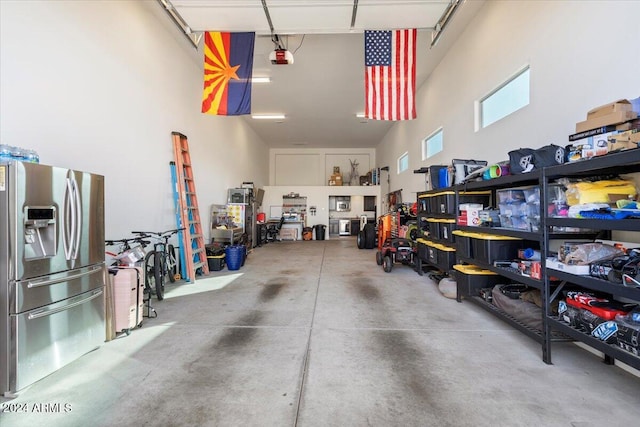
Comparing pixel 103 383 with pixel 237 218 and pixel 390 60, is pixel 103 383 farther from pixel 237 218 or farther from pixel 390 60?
pixel 237 218

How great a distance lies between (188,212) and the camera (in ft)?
19.3

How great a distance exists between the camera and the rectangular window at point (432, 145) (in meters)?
6.80

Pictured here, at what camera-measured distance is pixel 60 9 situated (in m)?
3.20

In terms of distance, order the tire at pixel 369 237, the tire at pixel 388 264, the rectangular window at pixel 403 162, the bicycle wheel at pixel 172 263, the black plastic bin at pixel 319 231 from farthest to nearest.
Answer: the black plastic bin at pixel 319 231 → the tire at pixel 369 237 → the rectangular window at pixel 403 162 → the tire at pixel 388 264 → the bicycle wheel at pixel 172 263

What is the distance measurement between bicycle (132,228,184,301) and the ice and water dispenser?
1777 millimetres

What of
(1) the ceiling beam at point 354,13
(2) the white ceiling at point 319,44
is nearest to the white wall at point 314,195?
(2) the white ceiling at point 319,44

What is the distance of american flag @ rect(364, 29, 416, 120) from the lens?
14.8 ft

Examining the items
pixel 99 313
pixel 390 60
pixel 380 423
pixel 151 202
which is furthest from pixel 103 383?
pixel 390 60

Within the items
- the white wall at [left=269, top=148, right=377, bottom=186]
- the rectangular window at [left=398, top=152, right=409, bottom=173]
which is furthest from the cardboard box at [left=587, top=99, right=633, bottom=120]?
the white wall at [left=269, top=148, right=377, bottom=186]

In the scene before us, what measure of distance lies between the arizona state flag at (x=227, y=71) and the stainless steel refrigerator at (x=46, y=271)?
245 cm

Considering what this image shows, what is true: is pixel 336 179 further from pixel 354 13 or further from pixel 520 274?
pixel 520 274

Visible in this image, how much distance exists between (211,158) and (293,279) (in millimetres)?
4201

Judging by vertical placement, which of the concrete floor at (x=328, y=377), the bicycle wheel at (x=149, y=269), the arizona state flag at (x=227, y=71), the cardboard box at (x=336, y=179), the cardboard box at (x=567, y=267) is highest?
the arizona state flag at (x=227, y=71)

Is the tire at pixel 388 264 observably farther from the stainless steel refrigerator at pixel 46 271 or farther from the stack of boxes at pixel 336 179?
the stack of boxes at pixel 336 179
